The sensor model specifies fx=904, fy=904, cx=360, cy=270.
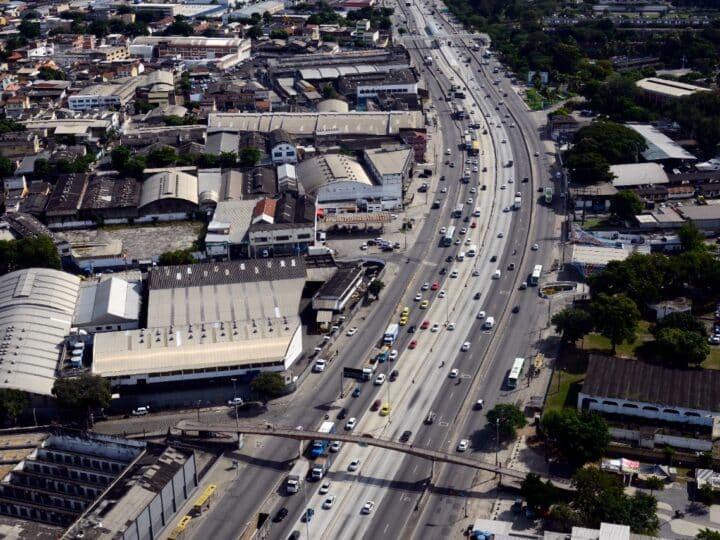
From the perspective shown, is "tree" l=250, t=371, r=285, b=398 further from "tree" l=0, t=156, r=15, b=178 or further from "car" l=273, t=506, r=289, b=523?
"tree" l=0, t=156, r=15, b=178

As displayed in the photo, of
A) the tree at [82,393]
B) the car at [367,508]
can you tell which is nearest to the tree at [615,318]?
the car at [367,508]

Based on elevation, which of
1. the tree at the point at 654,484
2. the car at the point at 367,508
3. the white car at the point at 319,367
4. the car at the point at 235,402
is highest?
the tree at the point at 654,484

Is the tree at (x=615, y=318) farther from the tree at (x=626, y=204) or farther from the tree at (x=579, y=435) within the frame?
the tree at (x=626, y=204)

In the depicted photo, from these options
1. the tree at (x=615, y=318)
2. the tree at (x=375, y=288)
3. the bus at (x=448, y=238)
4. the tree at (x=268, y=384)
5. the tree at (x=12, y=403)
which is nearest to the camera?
the tree at (x=12, y=403)

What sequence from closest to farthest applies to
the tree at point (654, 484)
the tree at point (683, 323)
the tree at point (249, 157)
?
the tree at point (654, 484) → the tree at point (683, 323) → the tree at point (249, 157)

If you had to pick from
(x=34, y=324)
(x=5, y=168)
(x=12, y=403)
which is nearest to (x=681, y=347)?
(x=12, y=403)

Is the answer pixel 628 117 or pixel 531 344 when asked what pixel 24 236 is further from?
pixel 628 117
